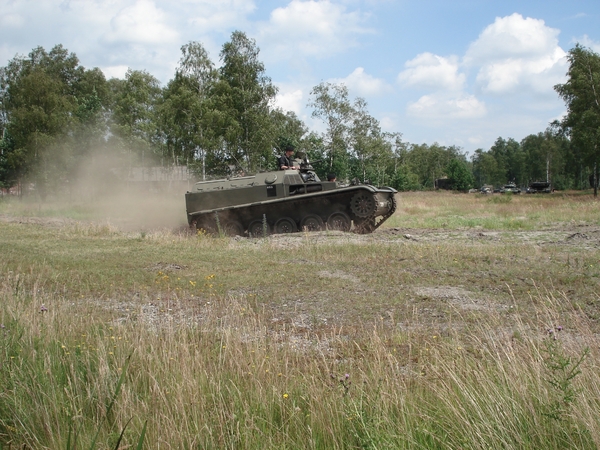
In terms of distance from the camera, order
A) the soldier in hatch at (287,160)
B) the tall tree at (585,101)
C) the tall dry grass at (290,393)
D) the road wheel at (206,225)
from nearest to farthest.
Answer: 1. the tall dry grass at (290,393)
2. the soldier in hatch at (287,160)
3. the road wheel at (206,225)
4. the tall tree at (585,101)

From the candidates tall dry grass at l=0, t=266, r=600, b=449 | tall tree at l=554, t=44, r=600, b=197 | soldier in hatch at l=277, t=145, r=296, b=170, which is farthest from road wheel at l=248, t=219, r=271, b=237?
tall tree at l=554, t=44, r=600, b=197

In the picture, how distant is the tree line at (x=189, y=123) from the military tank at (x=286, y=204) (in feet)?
51.0

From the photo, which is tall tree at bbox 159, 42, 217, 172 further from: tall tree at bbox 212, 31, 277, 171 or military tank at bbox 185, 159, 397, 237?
military tank at bbox 185, 159, 397, 237

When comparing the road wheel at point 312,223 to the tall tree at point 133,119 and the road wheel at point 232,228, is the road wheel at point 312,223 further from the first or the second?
the tall tree at point 133,119

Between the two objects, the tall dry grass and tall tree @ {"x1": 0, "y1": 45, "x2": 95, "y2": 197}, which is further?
tall tree @ {"x1": 0, "y1": 45, "x2": 95, "y2": 197}

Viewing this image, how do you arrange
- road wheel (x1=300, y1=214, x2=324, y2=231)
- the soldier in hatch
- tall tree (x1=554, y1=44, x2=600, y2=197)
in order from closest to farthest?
road wheel (x1=300, y1=214, x2=324, y2=231), the soldier in hatch, tall tree (x1=554, y1=44, x2=600, y2=197)

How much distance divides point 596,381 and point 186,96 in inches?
1472

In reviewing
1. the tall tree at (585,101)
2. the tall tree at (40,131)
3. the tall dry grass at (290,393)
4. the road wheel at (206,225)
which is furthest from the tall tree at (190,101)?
the tall dry grass at (290,393)

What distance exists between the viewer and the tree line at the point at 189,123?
35.6 meters

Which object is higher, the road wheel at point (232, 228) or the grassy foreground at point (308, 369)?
the road wheel at point (232, 228)

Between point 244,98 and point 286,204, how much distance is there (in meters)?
17.4

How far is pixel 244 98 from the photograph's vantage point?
35000 millimetres

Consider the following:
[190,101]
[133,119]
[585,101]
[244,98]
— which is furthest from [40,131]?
[585,101]

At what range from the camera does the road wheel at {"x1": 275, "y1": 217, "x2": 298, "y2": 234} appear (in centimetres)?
1938
